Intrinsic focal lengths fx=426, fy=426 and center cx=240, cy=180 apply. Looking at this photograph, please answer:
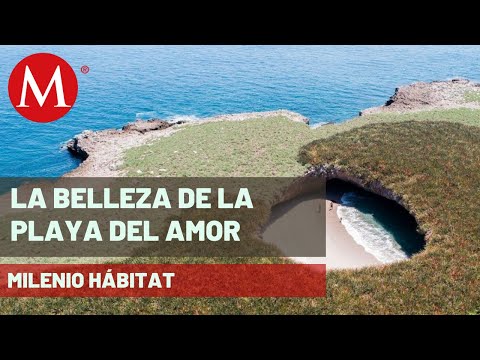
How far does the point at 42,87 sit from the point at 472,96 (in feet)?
207

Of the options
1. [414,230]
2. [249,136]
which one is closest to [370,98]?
[249,136]

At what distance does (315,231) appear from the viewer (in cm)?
3481

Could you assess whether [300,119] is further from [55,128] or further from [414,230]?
[55,128]

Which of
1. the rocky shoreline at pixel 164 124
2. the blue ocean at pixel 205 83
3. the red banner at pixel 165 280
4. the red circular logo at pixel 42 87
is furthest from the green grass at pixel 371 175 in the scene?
the blue ocean at pixel 205 83

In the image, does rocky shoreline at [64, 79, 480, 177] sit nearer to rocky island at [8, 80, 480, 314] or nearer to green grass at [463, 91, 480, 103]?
green grass at [463, 91, 480, 103]

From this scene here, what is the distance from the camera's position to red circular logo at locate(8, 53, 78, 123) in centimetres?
2739

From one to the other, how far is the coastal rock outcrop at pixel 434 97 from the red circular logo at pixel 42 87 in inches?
1866

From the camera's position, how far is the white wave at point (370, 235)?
31.2 meters

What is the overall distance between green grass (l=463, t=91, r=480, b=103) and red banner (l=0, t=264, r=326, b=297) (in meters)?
51.0

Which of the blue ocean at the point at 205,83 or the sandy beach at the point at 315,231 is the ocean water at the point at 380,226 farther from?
the blue ocean at the point at 205,83

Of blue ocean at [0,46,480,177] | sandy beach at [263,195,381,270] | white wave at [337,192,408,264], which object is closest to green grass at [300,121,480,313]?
white wave at [337,192,408,264]

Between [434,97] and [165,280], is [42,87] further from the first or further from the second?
[434,97]

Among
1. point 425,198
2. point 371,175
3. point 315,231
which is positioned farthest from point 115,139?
point 425,198

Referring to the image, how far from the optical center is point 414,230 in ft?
111
